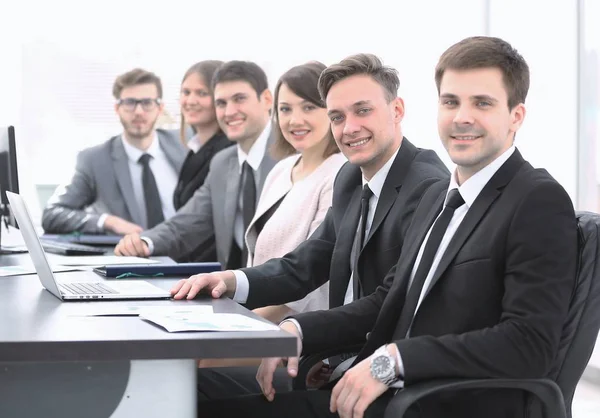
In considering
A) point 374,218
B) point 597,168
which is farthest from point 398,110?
point 597,168

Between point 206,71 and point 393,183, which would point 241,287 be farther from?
point 206,71

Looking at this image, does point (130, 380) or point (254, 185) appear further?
point (254, 185)

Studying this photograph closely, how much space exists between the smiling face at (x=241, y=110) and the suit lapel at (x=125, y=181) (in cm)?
92

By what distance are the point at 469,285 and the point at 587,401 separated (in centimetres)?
320

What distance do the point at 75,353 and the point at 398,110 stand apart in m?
1.66

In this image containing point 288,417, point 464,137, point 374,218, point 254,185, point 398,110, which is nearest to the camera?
point 464,137

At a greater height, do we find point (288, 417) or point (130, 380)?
point (130, 380)

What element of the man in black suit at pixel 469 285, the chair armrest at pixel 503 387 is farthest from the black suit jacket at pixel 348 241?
the chair armrest at pixel 503 387

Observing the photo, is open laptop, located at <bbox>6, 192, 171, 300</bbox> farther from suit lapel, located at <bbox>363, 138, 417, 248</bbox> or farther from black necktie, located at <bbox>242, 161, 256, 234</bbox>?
black necktie, located at <bbox>242, 161, 256, 234</bbox>

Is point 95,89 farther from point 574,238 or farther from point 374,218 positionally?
point 574,238

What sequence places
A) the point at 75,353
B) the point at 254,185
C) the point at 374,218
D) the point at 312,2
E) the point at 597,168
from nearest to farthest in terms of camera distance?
the point at 75,353, the point at 374,218, the point at 254,185, the point at 597,168, the point at 312,2

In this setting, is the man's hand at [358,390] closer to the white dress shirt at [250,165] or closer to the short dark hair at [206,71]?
the white dress shirt at [250,165]

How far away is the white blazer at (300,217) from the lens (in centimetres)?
344

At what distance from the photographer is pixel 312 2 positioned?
727 cm
